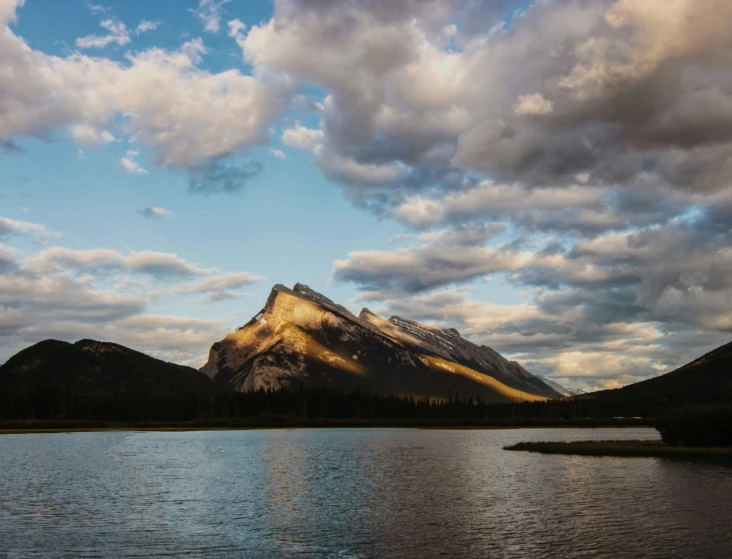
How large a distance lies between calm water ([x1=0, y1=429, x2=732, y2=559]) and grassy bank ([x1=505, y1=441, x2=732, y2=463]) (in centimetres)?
759

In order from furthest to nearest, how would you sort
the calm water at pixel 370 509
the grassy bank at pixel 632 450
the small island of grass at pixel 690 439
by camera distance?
the small island of grass at pixel 690 439 < the grassy bank at pixel 632 450 < the calm water at pixel 370 509

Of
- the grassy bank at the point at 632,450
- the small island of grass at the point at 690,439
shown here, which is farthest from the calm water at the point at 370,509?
the small island of grass at the point at 690,439

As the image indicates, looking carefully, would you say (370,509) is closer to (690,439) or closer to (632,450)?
(632,450)

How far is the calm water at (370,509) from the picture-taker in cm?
4894

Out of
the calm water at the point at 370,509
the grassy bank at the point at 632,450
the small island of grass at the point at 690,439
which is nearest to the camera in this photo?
the calm water at the point at 370,509

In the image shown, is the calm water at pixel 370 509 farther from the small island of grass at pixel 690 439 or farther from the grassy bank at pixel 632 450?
the small island of grass at pixel 690 439

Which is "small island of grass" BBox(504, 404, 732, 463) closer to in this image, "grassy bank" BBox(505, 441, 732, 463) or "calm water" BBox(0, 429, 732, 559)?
"grassy bank" BBox(505, 441, 732, 463)

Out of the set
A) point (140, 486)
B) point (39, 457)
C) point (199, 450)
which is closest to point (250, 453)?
point (199, 450)

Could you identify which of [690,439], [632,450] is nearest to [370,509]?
[632,450]

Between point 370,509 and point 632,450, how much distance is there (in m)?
76.1

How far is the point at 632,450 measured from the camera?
125m

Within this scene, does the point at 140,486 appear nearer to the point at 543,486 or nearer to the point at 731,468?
the point at 543,486

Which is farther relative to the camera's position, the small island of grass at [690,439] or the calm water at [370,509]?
the small island of grass at [690,439]

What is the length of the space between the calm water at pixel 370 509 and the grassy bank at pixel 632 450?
759 centimetres
